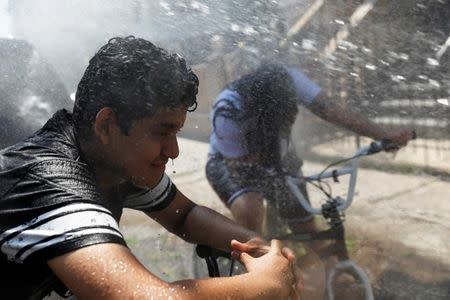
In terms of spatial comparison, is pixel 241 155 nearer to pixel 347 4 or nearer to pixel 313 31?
pixel 313 31

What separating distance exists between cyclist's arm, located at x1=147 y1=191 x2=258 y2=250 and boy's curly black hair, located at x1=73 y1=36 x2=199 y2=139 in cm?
72

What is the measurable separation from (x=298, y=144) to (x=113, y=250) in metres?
5.55

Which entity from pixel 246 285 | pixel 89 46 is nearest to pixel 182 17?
pixel 89 46

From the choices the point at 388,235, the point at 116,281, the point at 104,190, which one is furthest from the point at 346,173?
the point at 116,281

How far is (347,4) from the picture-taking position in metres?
6.79

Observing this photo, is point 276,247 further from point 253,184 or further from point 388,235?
point 388,235

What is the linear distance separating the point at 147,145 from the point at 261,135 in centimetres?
207

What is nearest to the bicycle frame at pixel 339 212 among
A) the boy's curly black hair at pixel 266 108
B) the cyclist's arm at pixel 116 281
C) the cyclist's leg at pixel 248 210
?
the cyclist's leg at pixel 248 210

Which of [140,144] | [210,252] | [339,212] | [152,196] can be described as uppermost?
[140,144]

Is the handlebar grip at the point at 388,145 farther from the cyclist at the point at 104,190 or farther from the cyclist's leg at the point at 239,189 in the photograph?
the cyclist at the point at 104,190

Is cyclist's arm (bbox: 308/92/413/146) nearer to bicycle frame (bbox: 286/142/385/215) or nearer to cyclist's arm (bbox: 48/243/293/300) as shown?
bicycle frame (bbox: 286/142/385/215)

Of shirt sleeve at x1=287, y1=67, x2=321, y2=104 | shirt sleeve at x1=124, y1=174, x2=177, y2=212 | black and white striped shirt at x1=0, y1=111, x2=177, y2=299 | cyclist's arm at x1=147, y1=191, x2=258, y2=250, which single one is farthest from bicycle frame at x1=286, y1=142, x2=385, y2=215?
black and white striped shirt at x1=0, y1=111, x2=177, y2=299

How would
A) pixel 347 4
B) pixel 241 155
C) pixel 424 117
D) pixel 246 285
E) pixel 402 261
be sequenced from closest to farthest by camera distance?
1. pixel 246 285
2. pixel 241 155
3. pixel 402 261
4. pixel 424 117
5. pixel 347 4

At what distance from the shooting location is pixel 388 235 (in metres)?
4.72
